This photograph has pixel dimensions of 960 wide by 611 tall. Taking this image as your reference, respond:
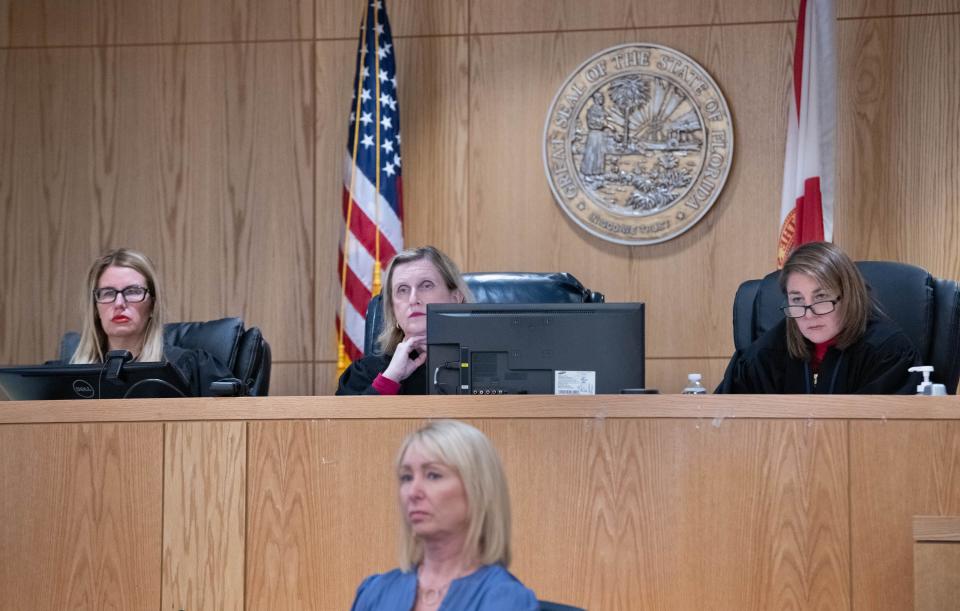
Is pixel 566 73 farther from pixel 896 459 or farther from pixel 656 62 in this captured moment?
pixel 896 459

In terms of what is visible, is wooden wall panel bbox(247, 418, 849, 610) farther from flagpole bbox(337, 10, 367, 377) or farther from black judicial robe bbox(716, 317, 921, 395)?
flagpole bbox(337, 10, 367, 377)

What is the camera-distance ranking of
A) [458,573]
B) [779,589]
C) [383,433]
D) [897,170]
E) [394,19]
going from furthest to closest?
[394,19] → [897,170] → [383,433] → [779,589] → [458,573]

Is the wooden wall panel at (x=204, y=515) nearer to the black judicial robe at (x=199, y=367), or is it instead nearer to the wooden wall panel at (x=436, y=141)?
the black judicial robe at (x=199, y=367)

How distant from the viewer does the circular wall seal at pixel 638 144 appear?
5391 mm

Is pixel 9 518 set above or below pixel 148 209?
below

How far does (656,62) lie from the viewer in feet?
17.9

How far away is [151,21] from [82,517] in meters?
3.44

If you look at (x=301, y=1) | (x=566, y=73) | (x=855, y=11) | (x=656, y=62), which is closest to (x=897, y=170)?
(x=855, y=11)

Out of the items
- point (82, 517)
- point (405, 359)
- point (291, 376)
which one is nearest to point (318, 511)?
point (82, 517)

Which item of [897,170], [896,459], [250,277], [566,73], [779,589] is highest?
[566,73]

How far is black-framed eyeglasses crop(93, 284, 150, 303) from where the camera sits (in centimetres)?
398

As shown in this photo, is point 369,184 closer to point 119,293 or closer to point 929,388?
point 119,293

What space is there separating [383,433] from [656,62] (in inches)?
122

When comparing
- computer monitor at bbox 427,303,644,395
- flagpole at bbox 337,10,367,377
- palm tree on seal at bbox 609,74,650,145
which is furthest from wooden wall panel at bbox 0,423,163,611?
palm tree on seal at bbox 609,74,650,145
